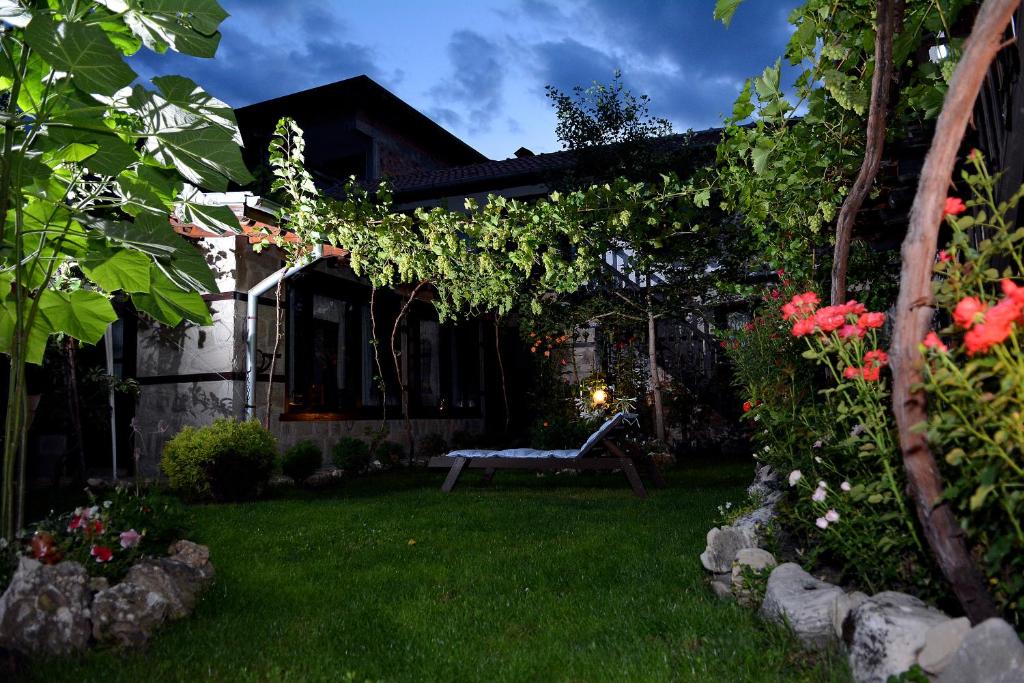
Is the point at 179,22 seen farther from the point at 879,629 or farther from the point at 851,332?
the point at 879,629

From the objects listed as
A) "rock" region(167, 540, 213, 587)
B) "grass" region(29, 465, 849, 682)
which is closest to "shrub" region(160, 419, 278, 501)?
"grass" region(29, 465, 849, 682)

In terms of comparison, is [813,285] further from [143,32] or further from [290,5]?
[290,5]

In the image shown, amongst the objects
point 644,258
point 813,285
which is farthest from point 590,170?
point 813,285

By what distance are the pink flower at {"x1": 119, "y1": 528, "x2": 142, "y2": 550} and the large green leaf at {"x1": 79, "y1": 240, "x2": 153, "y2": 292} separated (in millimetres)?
1141

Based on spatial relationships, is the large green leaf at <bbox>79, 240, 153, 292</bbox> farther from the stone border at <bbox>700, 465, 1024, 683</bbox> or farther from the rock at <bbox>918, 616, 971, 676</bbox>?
the rock at <bbox>918, 616, 971, 676</bbox>

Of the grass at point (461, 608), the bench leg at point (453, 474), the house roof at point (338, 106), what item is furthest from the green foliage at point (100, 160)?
the house roof at point (338, 106)

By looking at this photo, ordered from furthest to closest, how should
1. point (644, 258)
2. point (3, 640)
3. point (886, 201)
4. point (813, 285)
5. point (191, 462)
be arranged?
1. point (644, 258)
2. point (191, 462)
3. point (813, 285)
4. point (886, 201)
5. point (3, 640)

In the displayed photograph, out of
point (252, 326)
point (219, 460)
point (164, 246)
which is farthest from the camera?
point (252, 326)

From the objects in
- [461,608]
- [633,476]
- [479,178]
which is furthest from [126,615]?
[479,178]

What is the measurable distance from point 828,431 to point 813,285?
2.61 metres

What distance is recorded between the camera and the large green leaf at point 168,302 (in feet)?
10.4

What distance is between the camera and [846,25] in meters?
3.32

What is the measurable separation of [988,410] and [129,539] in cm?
339

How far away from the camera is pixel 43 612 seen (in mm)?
2955
